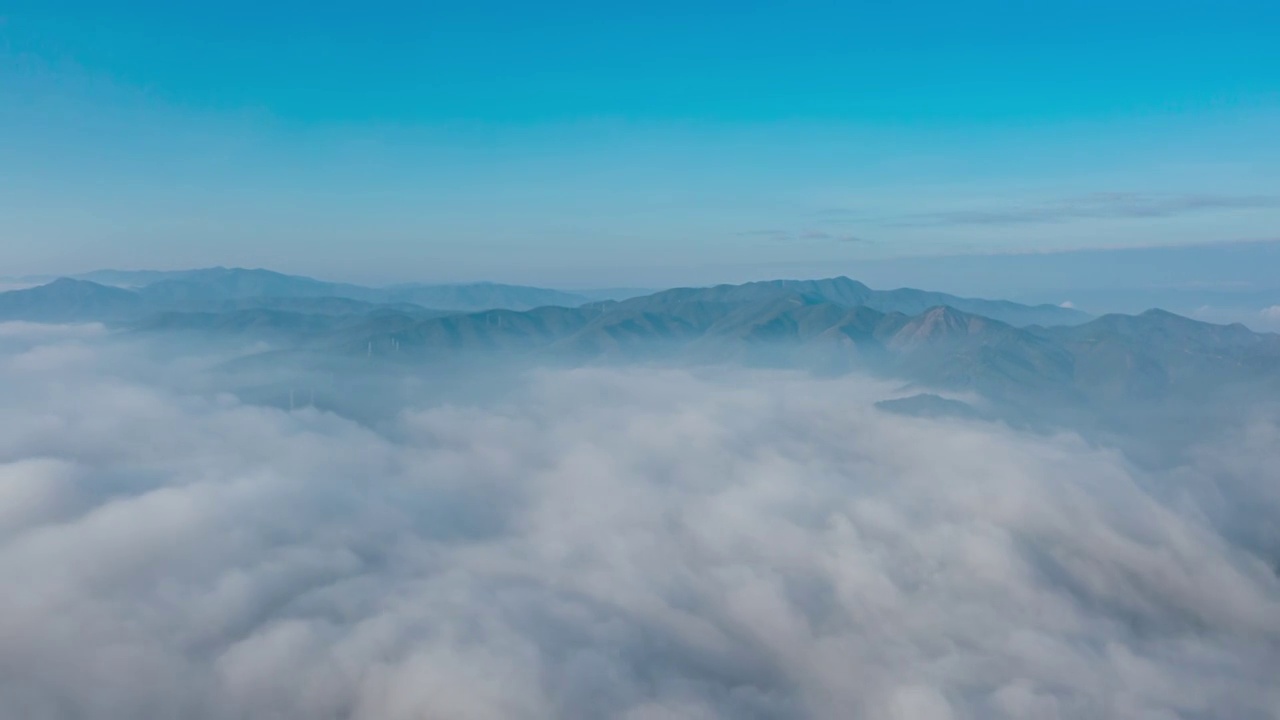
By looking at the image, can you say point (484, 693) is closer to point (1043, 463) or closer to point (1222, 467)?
point (1043, 463)

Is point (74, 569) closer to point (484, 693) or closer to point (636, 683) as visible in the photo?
point (484, 693)

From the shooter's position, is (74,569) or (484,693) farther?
(74,569)

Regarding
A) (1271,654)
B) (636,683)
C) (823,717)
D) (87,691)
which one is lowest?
(1271,654)

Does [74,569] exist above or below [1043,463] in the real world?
above

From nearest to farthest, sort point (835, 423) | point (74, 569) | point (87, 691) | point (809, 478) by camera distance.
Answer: point (87, 691)
point (74, 569)
point (809, 478)
point (835, 423)

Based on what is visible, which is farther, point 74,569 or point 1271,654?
point 1271,654

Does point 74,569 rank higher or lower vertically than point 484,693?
higher

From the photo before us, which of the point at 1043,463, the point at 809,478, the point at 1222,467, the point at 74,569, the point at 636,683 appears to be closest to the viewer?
the point at 636,683

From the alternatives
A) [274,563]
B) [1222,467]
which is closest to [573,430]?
[274,563]

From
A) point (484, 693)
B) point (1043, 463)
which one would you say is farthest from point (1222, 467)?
point (484, 693)
